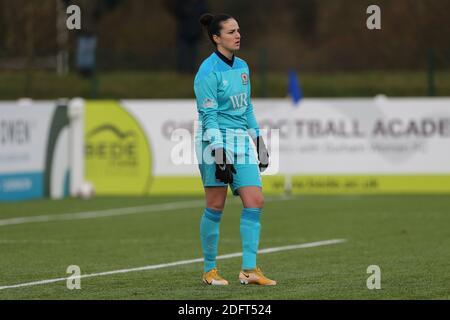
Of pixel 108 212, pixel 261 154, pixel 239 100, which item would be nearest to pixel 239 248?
pixel 261 154

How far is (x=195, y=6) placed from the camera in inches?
1569

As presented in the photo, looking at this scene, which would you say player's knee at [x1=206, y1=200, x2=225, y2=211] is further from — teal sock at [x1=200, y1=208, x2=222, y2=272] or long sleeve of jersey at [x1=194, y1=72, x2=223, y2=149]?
long sleeve of jersey at [x1=194, y1=72, x2=223, y2=149]

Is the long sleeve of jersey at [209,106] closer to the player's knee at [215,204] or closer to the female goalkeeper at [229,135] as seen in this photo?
the female goalkeeper at [229,135]

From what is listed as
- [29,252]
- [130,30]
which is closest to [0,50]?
[130,30]

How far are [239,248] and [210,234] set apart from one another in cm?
349

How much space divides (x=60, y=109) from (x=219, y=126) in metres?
12.3

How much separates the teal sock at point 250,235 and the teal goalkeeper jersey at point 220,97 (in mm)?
641

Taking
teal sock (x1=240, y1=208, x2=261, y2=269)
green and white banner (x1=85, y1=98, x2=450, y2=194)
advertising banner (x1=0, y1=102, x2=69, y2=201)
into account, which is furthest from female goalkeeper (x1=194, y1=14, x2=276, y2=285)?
green and white banner (x1=85, y1=98, x2=450, y2=194)

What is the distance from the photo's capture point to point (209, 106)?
35.1ft

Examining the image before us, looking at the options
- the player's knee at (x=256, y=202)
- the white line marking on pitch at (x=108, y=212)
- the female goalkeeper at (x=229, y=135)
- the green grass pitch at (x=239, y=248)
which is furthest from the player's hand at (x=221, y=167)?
the white line marking on pitch at (x=108, y=212)

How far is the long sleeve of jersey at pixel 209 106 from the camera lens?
10.7 metres

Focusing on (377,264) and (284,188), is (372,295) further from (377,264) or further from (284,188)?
(284,188)

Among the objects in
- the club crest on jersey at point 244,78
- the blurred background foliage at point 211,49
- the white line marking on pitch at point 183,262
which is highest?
the blurred background foliage at point 211,49

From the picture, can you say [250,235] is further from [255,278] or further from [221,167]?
[221,167]
